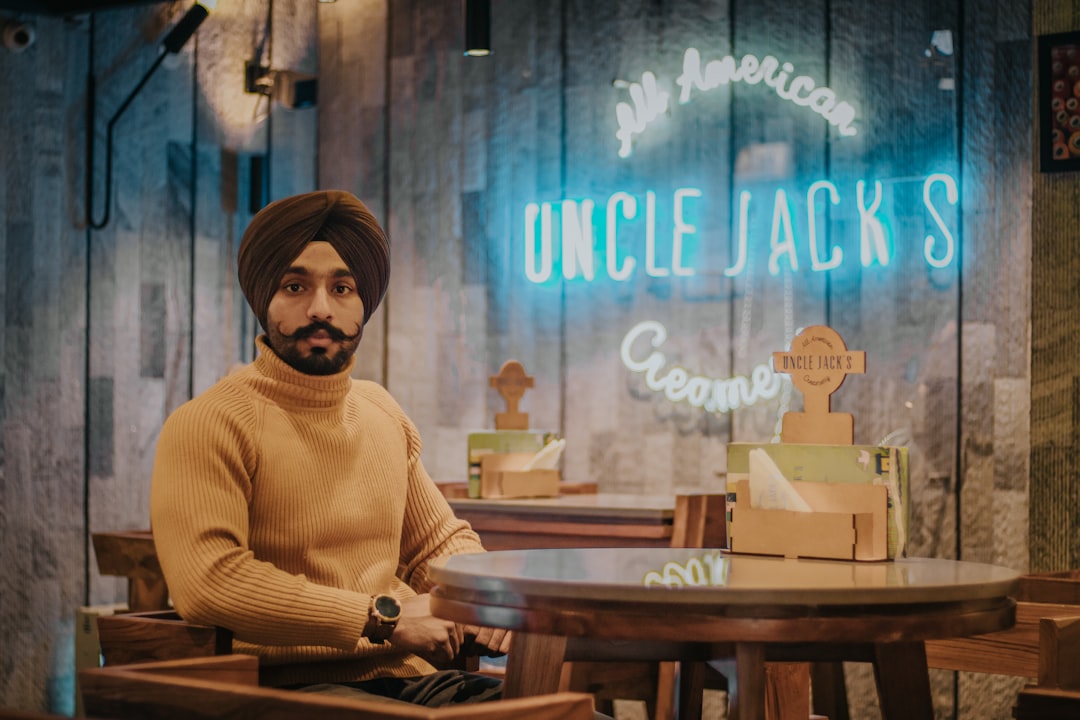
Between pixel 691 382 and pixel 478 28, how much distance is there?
1.51 meters

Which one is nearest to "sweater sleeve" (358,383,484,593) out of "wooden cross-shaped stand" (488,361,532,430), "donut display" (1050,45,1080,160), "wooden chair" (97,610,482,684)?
"wooden chair" (97,610,482,684)

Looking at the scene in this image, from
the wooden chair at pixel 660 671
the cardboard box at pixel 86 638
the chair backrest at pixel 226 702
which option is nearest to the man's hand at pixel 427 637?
the chair backrest at pixel 226 702

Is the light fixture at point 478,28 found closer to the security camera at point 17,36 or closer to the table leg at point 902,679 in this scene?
the security camera at point 17,36

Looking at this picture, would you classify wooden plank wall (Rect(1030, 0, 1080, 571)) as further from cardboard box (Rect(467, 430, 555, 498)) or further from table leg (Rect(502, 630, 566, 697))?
table leg (Rect(502, 630, 566, 697))

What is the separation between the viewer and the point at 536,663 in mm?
1894

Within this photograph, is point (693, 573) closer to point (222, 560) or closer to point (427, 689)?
point (427, 689)

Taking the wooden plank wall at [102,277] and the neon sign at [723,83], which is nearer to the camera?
the neon sign at [723,83]

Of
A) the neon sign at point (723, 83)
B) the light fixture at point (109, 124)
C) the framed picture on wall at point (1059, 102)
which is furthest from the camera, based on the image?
the light fixture at point (109, 124)

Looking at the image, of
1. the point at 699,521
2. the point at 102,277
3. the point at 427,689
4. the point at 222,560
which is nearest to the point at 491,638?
the point at 427,689

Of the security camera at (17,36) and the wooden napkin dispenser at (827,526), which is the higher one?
the security camera at (17,36)

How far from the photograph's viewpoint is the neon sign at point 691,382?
4.88m

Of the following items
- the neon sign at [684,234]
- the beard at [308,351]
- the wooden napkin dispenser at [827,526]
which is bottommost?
the wooden napkin dispenser at [827,526]

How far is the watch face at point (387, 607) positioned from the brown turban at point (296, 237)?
0.54 metres

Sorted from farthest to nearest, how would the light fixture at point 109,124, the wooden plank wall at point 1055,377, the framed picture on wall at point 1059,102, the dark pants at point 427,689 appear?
1. the light fixture at point 109,124
2. the framed picture on wall at point 1059,102
3. the wooden plank wall at point 1055,377
4. the dark pants at point 427,689
